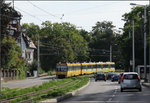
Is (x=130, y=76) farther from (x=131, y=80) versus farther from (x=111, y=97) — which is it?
(x=111, y=97)

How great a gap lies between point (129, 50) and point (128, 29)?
5670 millimetres

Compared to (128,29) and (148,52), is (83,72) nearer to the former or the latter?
(128,29)

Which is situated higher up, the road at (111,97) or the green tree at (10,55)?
the green tree at (10,55)

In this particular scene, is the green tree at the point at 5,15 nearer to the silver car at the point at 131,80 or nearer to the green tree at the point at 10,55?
the green tree at the point at 10,55

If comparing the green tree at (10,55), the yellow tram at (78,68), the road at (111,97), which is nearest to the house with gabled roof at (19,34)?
the green tree at (10,55)

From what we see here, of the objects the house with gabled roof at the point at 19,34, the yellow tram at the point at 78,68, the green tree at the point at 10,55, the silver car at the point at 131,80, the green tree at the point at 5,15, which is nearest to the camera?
the silver car at the point at 131,80

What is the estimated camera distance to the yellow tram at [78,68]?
238ft

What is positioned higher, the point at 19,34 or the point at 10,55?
the point at 19,34

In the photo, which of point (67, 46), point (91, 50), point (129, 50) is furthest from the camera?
point (91, 50)

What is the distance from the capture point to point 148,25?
130ft

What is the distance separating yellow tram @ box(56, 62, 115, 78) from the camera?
238ft

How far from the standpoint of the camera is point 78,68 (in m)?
81.7

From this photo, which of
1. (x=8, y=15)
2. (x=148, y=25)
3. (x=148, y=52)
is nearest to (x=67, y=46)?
(x=148, y=52)

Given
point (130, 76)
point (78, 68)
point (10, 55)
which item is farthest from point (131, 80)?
point (78, 68)
